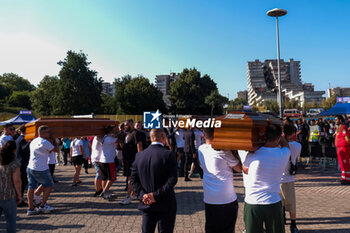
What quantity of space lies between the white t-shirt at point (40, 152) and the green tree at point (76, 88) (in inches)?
1630

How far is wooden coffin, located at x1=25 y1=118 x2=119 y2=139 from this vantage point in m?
6.04

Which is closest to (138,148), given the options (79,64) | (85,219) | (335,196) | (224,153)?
(85,219)

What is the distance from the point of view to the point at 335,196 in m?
6.83

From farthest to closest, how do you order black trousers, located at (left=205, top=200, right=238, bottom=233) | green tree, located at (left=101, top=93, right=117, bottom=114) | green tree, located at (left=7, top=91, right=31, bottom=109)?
green tree, located at (left=7, top=91, right=31, bottom=109) → green tree, located at (left=101, top=93, right=117, bottom=114) → black trousers, located at (left=205, top=200, right=238, bottom=233)

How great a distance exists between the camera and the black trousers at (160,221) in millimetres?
3043

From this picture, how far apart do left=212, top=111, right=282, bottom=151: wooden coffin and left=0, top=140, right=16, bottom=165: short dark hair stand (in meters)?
3.42

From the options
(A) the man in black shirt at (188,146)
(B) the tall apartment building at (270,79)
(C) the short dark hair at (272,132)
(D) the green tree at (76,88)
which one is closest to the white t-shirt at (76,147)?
(A) the man in black shirt at (188,146)

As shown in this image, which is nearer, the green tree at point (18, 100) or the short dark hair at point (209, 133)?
the short dark hair at point (209, 133)

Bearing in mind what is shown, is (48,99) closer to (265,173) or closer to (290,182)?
(290,182)

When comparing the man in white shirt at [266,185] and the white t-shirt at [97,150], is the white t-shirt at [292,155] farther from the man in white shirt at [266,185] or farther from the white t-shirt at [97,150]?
the white t-shirt at [97,150]

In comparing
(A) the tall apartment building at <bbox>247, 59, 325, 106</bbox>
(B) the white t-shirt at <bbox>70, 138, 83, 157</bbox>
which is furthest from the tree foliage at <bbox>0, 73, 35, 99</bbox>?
(A) the tall apartment building at <bbox>247, 59, 325, 106</bbox>

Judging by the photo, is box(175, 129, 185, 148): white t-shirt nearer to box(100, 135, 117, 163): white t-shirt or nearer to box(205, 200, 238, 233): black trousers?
box(100, 135, 117, 163): white t-shirt

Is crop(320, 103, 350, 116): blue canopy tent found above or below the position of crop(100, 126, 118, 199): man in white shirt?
above

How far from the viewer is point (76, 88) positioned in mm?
44344
